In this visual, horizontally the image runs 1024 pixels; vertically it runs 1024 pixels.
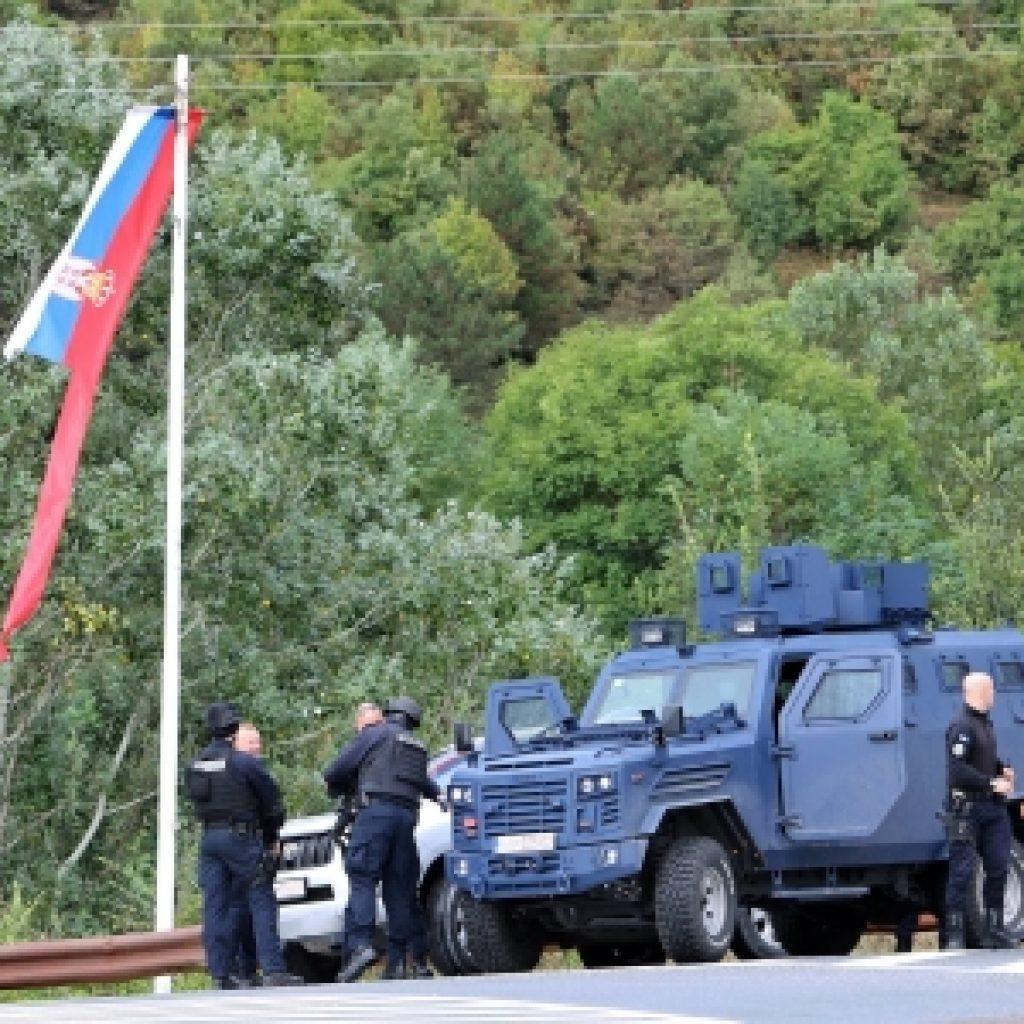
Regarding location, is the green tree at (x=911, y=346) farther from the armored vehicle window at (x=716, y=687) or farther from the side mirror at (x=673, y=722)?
the side mirror at (x=673, y=722)

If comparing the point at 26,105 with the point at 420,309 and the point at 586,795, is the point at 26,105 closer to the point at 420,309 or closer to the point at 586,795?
the point at 586,795

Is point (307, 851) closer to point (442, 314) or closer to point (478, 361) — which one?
point (478, 361)

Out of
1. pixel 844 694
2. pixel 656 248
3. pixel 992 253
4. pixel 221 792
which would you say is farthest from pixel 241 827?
pixel 656 248

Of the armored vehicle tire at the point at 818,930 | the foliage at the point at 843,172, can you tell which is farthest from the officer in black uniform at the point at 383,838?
the foliage at the point at 843,172

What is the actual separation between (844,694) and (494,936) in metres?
2.88

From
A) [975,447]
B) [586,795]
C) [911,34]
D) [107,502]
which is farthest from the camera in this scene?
[911,34]

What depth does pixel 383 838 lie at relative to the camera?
20984 millimetres

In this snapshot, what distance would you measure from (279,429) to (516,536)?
380 cm

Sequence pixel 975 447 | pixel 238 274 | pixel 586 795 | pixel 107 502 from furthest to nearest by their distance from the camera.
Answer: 1. pixel 975 447
2. pixel 238 274
3. pixel 107 502
4. pixel 586 795

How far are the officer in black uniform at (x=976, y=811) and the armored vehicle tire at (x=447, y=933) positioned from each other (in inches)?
126

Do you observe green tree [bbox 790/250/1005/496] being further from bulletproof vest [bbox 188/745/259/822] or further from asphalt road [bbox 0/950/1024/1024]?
asphalt road [bbox 0/950/1024/1024]

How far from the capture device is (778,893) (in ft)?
72.1

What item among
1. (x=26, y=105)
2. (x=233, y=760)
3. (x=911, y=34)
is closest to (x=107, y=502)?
(x=26, y=105)

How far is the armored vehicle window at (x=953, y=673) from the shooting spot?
23047 mm
